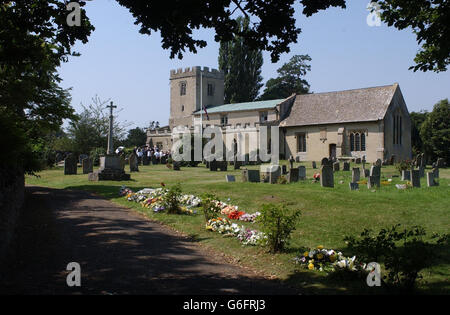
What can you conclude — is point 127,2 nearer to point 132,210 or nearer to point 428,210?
point 132,210

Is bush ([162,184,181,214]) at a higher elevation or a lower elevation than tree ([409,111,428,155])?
lower

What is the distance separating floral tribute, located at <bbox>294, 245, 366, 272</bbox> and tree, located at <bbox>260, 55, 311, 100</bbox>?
217 feet

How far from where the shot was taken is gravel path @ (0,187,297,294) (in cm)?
564

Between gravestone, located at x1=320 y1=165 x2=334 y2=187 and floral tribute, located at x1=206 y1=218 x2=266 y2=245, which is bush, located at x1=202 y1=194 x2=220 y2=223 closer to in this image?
floral tribute, located at x1=206 y1=218 x2=266 y2=245

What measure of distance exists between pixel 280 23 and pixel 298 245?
Result: 458 cm

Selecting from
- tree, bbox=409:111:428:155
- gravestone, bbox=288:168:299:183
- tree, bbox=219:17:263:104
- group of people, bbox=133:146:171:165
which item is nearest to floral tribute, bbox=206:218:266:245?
gravestone, bbox=288:168:299:183

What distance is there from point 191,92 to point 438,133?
36140mm

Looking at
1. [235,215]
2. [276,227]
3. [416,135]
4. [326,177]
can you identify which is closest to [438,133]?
[416,135]

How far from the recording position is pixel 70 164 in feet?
87.3

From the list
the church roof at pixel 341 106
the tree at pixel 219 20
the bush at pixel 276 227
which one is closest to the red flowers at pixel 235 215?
the bush at pixel 276 227

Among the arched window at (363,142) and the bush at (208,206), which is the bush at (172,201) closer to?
the bush at (208,206)

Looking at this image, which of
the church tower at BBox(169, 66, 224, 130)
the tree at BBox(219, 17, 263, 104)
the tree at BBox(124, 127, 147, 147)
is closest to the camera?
the church tower at BBox(169, 66, 224, 130)

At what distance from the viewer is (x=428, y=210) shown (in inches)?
440
